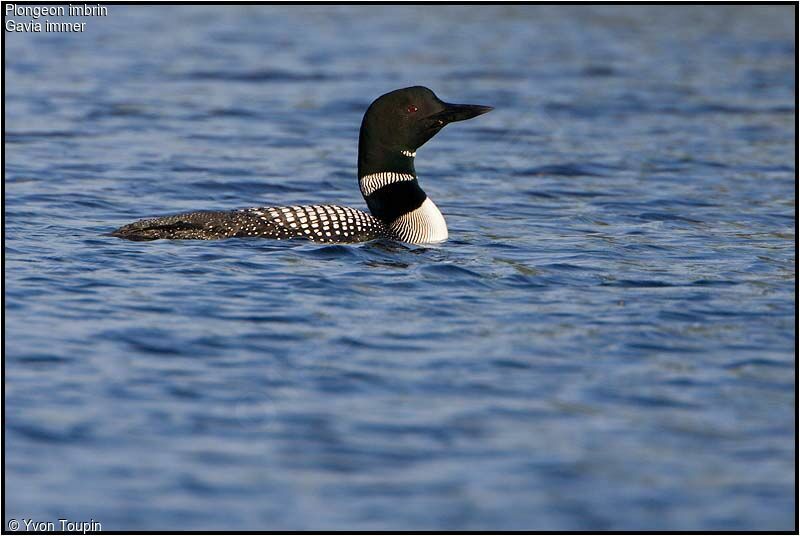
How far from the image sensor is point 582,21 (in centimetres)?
1820

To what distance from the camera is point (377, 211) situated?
703cm

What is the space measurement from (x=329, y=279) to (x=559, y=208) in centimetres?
295

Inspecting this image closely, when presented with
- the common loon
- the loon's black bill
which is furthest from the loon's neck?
the loon's black bill

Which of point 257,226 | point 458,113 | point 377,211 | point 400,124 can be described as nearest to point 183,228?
point 257,226

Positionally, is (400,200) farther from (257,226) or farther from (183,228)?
(183,228)

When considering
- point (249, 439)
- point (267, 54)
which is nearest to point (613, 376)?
point (249, 439)

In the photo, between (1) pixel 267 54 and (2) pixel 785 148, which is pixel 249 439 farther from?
(1) pixel 267 54

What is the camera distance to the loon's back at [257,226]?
6617 mm

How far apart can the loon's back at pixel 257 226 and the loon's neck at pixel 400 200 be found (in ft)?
0.93

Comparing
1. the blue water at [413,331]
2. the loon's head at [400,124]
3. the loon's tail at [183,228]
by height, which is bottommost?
the blue water at [413,331]

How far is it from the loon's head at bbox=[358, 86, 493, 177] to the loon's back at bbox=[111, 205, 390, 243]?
46cm

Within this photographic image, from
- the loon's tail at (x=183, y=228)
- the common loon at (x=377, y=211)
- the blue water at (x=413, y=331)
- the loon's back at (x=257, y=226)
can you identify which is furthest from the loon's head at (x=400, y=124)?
the loon's tail at (x=183, y=228)

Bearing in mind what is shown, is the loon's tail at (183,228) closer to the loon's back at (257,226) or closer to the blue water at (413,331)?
the loon's back at (257,226)

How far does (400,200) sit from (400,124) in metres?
0.41
